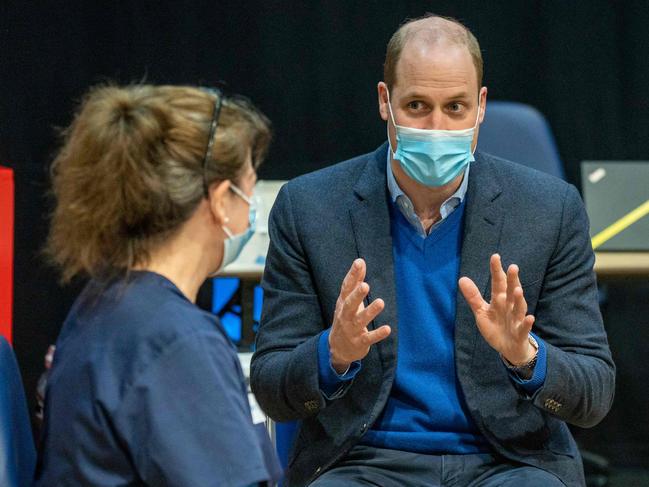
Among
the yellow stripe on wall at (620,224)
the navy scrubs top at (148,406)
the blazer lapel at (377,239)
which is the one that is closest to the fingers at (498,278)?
the blazer lapel at (377,239)

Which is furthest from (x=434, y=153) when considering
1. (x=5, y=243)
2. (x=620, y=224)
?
(x=620, y=224)

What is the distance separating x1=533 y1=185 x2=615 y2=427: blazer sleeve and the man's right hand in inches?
15.3

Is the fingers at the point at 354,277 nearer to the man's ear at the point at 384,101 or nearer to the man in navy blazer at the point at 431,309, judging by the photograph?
the man in navy blazer at the point at 431,309

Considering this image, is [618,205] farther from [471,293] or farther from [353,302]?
[353,302]

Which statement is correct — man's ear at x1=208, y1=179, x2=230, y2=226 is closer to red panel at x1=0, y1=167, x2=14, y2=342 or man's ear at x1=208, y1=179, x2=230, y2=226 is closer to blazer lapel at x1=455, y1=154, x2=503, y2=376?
blazer lapel at x1=455, y1=154, x2=503, y2=376

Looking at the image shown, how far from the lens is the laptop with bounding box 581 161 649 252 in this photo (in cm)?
379

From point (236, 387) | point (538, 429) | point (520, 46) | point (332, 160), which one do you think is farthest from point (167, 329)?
point (520, 46)

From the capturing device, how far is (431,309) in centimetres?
252

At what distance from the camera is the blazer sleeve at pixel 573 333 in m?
2.33

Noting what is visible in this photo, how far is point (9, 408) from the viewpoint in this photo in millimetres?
1804

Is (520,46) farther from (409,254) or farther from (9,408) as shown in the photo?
(9,408)

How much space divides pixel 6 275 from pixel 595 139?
8.74 ft

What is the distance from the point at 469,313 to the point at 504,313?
0.27 m

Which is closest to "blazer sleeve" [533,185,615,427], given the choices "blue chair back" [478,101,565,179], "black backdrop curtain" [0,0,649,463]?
"blue chair back" [478,101,565,179]
